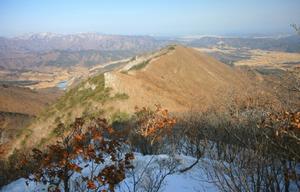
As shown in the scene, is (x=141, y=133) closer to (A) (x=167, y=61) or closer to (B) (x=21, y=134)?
(B) (x=21, y=134)

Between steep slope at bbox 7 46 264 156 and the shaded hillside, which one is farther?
the shaded hillside

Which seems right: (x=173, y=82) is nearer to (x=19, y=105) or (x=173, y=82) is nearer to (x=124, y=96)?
(x=124, y=96)

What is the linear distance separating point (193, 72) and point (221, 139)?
41906 millimetres

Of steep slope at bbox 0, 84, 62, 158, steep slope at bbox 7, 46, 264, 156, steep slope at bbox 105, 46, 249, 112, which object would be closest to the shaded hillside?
steep slope at bbox 0, 84, 62, 158

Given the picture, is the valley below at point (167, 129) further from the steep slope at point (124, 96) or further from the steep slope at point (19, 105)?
the steep slope at point (19, 105)

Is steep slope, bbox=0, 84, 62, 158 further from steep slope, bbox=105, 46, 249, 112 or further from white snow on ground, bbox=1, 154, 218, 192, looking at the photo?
white snow on ground, bbox=1, 154, 218, 192

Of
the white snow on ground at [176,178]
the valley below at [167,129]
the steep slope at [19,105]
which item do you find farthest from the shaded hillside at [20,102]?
the white snow on ground at [176,178]

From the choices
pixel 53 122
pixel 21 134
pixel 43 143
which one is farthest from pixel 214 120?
pixel 21 134

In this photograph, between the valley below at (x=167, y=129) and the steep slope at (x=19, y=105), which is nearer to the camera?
the valley below at (x=167, y=129)

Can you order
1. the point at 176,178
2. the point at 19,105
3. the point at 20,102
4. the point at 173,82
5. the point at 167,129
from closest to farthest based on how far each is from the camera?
the point at 176,178, the point at 167,129, the point at 173,82, the point at 19,105, the point at 20,102

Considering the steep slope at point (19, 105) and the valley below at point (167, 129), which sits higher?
the valley below at point (167, 129)

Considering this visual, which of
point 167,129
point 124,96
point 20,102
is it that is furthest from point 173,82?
point 20,102

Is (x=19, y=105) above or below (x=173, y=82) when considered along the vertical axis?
below

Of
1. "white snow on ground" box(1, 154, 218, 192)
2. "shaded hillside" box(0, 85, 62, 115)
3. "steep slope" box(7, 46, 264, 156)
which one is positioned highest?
"white snow on ground" box(1, 154, 218, 192)
